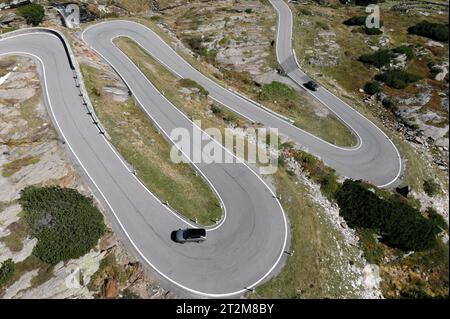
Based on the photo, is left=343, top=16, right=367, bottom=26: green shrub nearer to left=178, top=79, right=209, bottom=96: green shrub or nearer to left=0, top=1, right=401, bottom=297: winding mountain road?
left=0, top=1, right=401, bottom=297: winding mountain road

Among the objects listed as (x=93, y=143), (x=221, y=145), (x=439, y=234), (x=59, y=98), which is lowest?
(x=439, y=234)

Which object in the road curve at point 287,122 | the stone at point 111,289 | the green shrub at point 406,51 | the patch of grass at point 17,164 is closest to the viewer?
the stone at point 111,289

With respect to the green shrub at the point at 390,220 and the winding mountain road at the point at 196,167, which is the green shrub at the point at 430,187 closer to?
the winding mountain road at the point at 196,167

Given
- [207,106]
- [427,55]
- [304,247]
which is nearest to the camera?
[304,247]

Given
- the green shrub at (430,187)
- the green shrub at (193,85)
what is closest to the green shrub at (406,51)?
the green shrub at (430,187)

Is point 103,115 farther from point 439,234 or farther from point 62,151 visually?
point 439,234

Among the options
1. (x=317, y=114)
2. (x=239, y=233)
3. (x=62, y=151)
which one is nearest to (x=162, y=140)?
(x=62, y=151)
